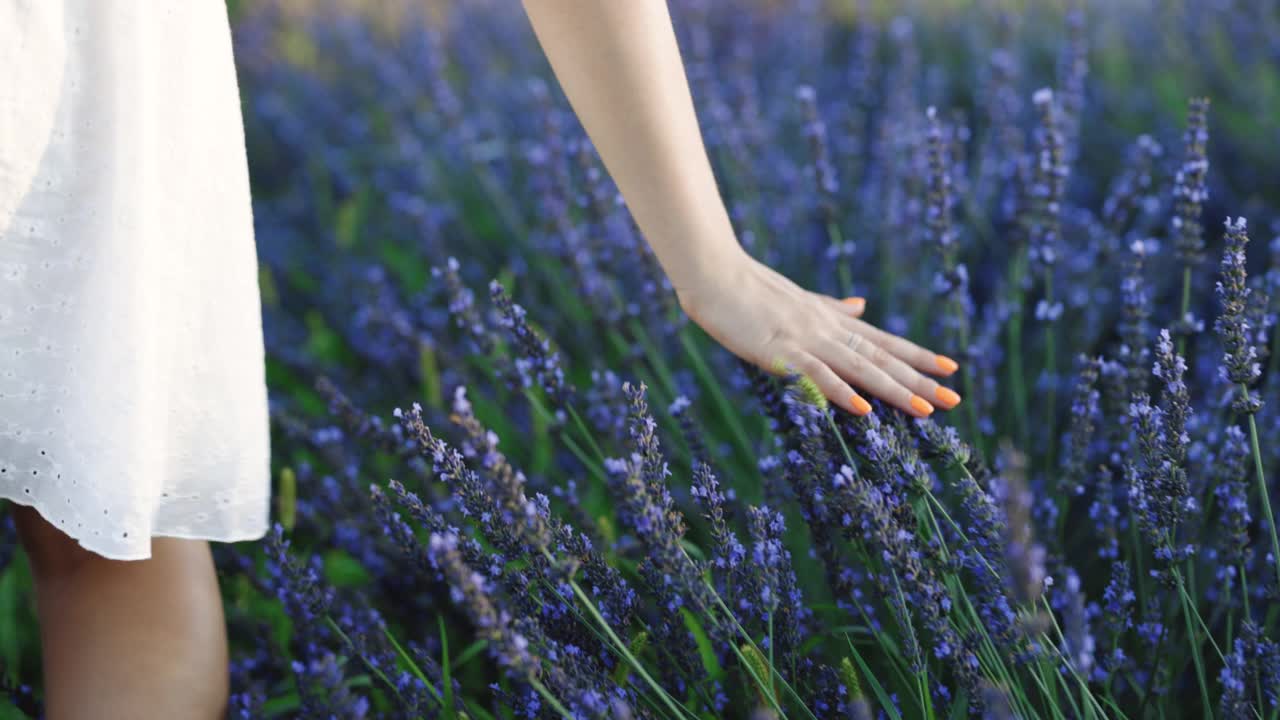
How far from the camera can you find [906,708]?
1.18 metres

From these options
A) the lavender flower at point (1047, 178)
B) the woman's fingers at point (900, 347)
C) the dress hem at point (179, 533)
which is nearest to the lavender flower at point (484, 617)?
the dress hem at point (179, 533)

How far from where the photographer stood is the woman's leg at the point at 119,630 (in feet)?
3.64

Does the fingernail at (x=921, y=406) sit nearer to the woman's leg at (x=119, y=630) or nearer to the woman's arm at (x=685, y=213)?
the woman's arm at (x=685, y=213)

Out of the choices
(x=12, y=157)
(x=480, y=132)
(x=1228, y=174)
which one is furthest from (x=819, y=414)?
(x=480, y=132)

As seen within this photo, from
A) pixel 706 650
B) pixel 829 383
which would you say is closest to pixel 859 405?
pixel 829 383

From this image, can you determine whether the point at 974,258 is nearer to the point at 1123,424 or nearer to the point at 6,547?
the point at 1123,424

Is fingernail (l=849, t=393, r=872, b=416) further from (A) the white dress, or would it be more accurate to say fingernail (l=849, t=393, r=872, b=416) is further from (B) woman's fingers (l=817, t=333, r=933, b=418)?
(A) the white dress

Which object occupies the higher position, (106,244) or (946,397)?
(946,397)

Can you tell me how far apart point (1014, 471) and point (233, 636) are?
1.34m

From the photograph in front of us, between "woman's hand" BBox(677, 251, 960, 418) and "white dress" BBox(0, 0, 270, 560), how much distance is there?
0.55m

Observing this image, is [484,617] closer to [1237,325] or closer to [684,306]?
[684,306]

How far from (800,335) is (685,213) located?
198 millimetres

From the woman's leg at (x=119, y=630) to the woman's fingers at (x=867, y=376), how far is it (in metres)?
0.81

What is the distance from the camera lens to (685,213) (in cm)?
112
